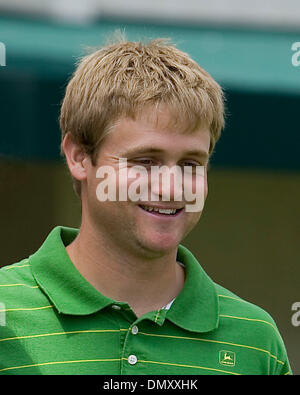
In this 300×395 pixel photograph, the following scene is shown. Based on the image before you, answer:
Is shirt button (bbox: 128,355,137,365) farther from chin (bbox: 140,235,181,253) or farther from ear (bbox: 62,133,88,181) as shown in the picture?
ear (bbox: 62,133,88,181)

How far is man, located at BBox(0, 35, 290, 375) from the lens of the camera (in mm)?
1915

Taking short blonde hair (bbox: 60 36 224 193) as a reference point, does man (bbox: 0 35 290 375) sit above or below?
below

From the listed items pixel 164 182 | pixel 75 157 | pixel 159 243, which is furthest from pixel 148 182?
pixel 75 157

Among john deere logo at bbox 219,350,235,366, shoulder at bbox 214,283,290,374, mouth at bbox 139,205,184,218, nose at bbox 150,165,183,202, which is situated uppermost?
nose at bbox 150,165,183,202

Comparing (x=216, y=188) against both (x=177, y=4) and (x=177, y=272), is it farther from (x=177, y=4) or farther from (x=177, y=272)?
(x=177, y=272)

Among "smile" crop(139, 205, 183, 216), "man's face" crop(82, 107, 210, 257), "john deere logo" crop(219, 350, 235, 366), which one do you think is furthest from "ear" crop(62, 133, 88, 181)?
"john deere logo" crop(219, 350, 235, 366)

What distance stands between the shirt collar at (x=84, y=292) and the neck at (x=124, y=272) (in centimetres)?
4

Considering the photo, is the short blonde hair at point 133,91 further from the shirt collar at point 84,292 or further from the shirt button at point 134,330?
the shirt button at point 134,330

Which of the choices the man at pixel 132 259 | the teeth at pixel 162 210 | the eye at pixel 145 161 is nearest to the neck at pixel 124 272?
the man at pixel 132 259

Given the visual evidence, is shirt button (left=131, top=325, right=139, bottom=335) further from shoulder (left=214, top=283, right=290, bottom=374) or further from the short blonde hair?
the short blonde hair

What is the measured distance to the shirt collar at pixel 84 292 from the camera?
1.96m

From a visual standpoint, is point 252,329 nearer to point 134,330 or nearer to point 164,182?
point 134,330

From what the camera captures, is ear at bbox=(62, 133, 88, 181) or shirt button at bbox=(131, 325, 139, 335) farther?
ear at bbox=(62, 133, 88, 181)

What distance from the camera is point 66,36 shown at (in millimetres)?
5238
